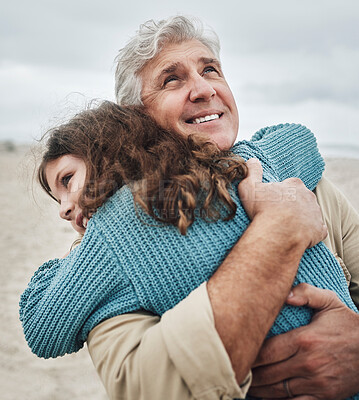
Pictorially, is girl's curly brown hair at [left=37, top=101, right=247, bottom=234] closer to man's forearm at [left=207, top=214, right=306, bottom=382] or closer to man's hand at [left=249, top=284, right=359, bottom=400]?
man's forearm at [left=207, top=214, right=306, bottom=382]

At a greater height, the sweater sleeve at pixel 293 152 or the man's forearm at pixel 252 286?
the sweater sleeve at pixel 293 152

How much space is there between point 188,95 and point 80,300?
1.23 meters

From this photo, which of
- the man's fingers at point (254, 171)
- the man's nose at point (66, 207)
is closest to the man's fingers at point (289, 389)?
the man's fingers at point (254, 171)

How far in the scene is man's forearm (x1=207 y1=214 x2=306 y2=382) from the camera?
1.20m

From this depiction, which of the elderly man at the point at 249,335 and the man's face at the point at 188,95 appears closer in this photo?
the elderly man at the point at 249,335

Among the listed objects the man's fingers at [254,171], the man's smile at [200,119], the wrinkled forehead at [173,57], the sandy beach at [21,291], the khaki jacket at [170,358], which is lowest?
the sandy beach at [21,291]

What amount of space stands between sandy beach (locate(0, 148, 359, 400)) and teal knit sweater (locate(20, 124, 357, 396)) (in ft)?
3.05

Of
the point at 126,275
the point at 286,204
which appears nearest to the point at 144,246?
the point at 126,275

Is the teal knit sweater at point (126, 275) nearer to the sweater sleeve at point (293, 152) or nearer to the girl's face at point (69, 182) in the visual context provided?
the girl's face at point (69, 182)

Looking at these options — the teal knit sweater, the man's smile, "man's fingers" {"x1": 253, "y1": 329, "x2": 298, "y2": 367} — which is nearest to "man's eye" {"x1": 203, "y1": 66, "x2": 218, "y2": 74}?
the man's smile

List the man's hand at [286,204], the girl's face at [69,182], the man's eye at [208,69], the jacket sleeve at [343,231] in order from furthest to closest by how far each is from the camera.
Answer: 1. the man's eye at [208,69]
2. the jacket sleeve at [343,231]
3. the girl's face at [69,182]
4. the man's hand at [286,204]

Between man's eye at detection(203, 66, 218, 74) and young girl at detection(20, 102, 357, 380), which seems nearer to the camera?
young girl at detection(20, 102, 357, 380)

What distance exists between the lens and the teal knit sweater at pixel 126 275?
1.40 meters

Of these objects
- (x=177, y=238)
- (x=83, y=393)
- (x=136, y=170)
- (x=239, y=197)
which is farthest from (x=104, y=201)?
(x=83, y=393)
